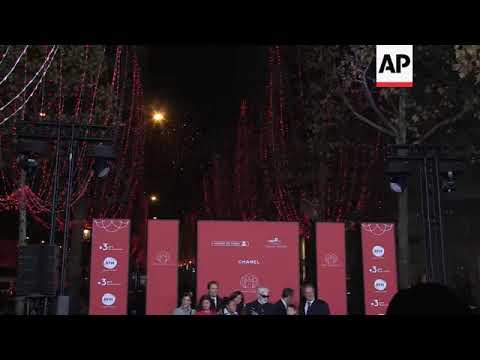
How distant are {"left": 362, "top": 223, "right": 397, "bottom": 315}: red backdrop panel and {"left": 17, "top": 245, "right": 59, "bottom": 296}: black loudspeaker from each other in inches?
227

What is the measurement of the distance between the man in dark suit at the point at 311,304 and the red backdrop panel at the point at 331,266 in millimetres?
445

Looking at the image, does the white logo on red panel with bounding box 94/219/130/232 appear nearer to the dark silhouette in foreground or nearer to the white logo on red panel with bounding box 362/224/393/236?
the white logo on red panel with bounding box 362/224/393/236

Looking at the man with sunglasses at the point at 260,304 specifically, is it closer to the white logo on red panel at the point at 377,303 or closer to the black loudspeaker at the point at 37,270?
the white logo on red panel at the point at 377,303

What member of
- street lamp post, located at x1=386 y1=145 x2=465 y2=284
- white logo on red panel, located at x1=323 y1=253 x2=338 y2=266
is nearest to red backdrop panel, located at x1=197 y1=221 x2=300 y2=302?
white logo on red panel, located at x1=323 y1=253 x2=338 y2=266

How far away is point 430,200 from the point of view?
34.2 ft

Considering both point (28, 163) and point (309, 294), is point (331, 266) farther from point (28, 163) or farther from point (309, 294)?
point (28, 163)

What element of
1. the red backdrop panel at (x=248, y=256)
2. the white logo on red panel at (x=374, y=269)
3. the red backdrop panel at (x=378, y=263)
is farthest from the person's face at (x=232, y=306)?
the white logo on red panel at (x=374, y=269)

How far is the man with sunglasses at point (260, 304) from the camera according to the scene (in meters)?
9.72

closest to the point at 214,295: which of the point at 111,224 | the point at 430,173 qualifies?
the point at 111,224

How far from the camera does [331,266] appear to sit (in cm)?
1041

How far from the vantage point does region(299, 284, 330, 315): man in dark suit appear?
31.3 ft

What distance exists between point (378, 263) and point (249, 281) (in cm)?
254
